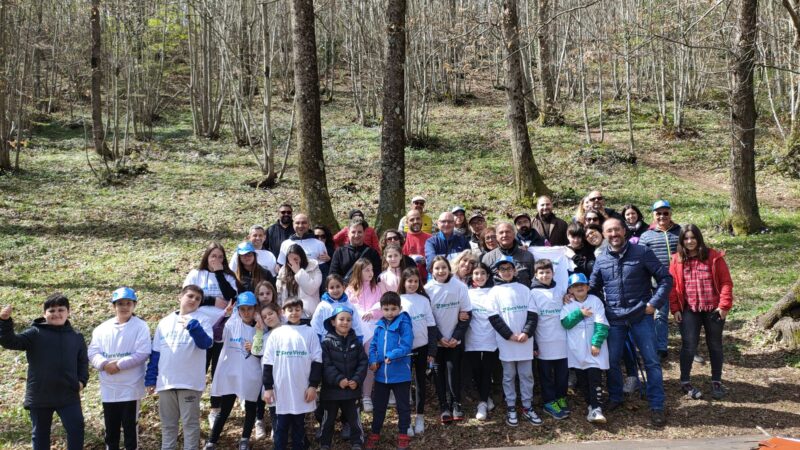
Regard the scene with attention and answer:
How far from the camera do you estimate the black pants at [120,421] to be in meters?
5.43

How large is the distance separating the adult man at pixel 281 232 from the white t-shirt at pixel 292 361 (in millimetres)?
2592

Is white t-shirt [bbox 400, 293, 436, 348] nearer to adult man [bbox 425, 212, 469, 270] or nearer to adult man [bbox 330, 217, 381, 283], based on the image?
adult man [bbox 330, 217, 381, 283]

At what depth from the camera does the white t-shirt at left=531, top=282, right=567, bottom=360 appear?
620 centimetres

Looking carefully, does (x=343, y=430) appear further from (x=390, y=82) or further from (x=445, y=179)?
(x=445, y=179)

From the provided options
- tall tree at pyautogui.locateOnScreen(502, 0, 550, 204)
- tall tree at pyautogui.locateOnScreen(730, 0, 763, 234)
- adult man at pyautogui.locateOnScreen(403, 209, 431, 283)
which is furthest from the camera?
tall tree at pyautogui.locateOnScreen(502, 0, 550, 204)

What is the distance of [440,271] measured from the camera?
621 centimetres

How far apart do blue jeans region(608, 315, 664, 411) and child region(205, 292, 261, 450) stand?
377 cm

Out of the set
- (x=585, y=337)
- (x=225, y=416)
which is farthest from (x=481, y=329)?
(x=225, y=416)

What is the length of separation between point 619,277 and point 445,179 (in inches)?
481

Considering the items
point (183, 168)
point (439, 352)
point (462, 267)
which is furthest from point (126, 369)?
point (183, 168)

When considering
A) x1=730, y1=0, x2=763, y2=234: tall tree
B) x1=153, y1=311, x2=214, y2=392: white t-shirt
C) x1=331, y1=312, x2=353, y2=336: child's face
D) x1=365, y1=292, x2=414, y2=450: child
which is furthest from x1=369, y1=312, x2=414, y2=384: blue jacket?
x1=730, y1=0, x2=763, y2=234: tall tree

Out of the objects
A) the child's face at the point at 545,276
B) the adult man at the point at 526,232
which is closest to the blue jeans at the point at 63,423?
the child's face at the point at 545,276

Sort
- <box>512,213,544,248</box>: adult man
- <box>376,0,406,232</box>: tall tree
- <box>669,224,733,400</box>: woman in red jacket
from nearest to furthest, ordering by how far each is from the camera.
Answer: <box>669,224,733,400</box>: woman in red jacket, <box>512,213,544,248</box>: adult man, <box>376,0,406,232</box>: tall tree

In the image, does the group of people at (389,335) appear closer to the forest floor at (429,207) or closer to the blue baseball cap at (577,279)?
the blue baseball cap at (577,279)
